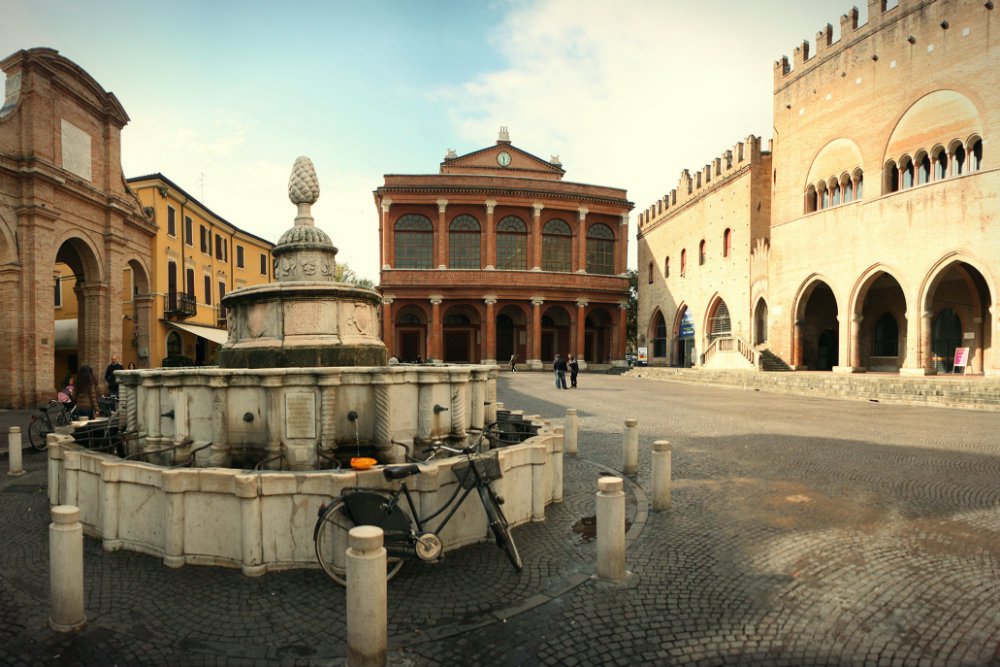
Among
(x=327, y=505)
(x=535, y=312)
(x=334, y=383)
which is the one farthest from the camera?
(x=535, y=312)

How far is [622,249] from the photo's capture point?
1617 inches

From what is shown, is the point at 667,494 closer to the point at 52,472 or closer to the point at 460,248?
the point at 52,472

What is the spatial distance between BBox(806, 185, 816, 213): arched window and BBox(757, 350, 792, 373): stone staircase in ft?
25.5

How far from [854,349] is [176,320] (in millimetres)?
33426

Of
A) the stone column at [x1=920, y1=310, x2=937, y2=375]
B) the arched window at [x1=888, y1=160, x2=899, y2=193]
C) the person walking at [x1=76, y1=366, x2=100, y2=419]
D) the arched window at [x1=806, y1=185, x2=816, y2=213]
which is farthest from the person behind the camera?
the arched window at [x1=806, y1=185, x2=816, y2=213]

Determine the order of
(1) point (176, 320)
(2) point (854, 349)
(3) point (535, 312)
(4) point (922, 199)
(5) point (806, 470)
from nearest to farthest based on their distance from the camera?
(5) point (806, 470)
(4) point (922, 199)
(2) point (854, 349)
(1) point (176, 320)
(3) point (535, 312)

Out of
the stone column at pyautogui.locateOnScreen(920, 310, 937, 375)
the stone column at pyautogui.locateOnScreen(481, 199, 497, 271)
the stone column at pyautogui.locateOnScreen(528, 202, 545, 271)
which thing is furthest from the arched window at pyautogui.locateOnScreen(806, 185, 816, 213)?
the stone column at pyautogui.locateOnScreen(481, 199, 497, 271)

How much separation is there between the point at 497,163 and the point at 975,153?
30.7 metres

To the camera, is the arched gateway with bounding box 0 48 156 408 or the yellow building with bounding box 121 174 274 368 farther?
the yellow building with bounding box 121 174 274 368

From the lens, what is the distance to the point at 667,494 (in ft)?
19.9

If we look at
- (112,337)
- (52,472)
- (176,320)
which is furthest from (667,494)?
(176,320)

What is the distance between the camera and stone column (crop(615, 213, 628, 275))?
40969 mm

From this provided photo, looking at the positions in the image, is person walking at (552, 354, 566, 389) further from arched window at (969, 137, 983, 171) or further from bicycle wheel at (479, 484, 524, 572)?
bicycle wheel at (479, 484, 524, 572)

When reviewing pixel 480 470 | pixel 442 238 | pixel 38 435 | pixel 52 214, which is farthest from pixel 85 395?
pixel 442 238
